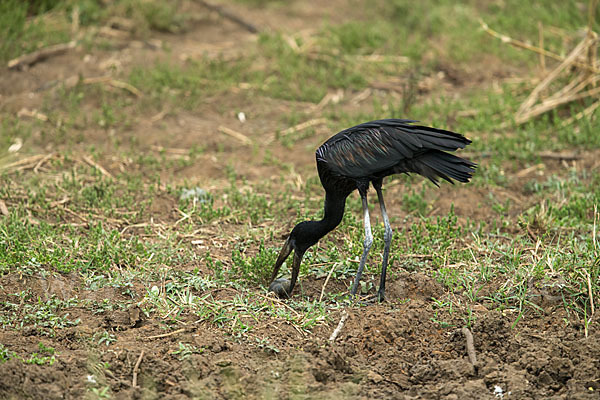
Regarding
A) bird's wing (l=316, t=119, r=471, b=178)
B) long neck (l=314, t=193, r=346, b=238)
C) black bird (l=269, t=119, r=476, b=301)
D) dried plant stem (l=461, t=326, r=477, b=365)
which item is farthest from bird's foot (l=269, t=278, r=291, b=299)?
dried plant stem (l=461, t=326, r=477, b=365)

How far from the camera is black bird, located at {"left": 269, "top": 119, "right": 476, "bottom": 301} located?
4664 millimetres

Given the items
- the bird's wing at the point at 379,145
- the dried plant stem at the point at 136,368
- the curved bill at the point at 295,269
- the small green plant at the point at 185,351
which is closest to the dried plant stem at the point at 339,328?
the curved bill at the point at 295,269

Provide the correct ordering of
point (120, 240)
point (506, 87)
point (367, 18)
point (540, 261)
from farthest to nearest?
point (367, 18), point (506, 87), point (120, 240), point (540, 261)

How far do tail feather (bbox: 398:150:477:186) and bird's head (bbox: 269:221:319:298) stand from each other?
0.80 m

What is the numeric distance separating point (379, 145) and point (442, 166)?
47 cm

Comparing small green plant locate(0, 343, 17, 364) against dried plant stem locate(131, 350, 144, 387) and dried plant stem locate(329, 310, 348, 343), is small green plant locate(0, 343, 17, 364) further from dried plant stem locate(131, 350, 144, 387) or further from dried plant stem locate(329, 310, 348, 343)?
dried plant stem locate(329, 310, 348, 343)

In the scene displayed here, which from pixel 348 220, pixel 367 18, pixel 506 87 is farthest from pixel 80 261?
pixel 367 18

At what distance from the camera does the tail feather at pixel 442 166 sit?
14.9 feet

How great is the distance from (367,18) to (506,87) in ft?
10.2

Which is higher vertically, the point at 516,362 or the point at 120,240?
the point at 516,362

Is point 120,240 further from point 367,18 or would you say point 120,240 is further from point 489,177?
point 367,18

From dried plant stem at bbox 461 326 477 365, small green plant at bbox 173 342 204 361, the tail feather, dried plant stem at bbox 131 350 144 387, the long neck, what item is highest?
the tail feather

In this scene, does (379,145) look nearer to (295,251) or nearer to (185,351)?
(295,251)

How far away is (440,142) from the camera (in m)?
4.57
